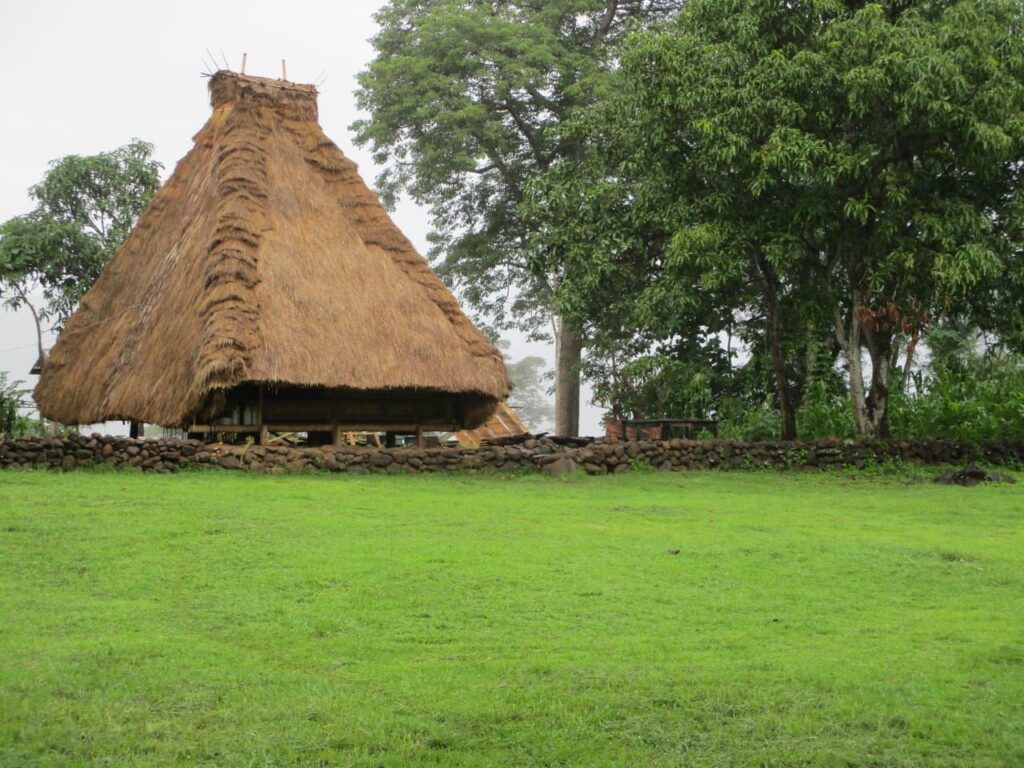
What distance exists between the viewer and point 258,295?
14367 mm

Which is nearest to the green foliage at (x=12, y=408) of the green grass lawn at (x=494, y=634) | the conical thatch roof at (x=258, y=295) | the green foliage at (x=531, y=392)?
the conical thatch roof at (x=258, y=295)

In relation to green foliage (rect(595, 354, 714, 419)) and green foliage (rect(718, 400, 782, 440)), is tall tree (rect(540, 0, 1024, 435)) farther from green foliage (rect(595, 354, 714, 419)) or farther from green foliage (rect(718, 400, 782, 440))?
green foliage (rect(595, 354, 714, 419))

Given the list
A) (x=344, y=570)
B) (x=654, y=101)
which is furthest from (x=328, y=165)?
(x=344, y=570)

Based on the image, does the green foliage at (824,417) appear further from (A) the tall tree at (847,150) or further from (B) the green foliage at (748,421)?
(A) the tall tree at (847,150)

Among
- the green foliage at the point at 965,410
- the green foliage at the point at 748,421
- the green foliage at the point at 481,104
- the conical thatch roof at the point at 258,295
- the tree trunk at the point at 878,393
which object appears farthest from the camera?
the green foliage at the point at 481,104

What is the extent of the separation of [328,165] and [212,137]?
197 cm

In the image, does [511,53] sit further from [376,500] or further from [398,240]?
[376,500]

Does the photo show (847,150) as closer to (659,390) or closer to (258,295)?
(258,295)

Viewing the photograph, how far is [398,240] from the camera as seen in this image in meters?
16.9

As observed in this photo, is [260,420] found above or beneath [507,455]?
above

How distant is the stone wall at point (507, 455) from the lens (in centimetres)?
1269

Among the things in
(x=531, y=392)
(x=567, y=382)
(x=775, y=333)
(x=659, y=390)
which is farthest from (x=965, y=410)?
(x=531, y=392)

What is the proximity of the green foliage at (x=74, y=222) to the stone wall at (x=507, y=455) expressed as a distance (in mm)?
10482

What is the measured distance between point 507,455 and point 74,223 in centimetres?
1230
